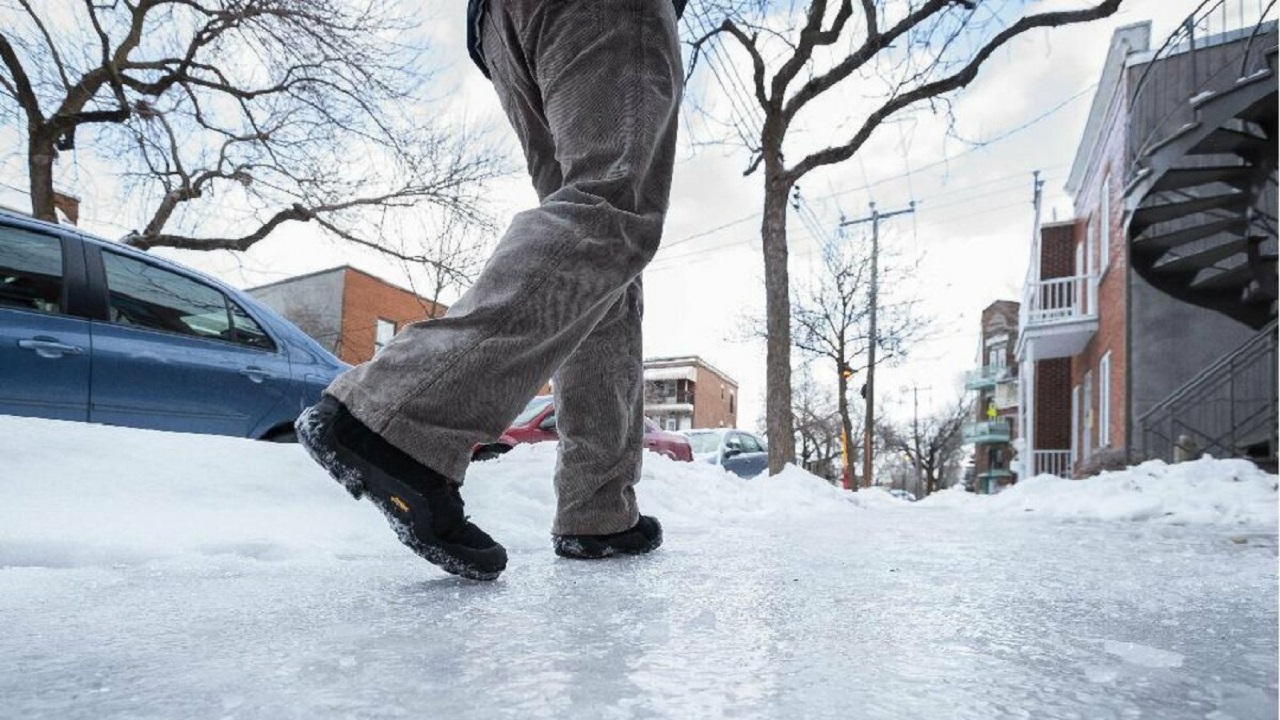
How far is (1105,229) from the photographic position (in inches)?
573

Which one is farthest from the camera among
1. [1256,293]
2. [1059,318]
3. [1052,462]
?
[1052,462]

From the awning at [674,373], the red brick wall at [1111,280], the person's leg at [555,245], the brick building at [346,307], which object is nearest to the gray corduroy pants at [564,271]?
the person's leg at [555,245]

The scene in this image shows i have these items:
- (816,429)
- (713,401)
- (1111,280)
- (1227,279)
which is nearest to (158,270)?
(1227,279)

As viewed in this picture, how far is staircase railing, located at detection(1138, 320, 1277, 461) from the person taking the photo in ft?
28.9

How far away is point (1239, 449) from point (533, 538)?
10196 millimetres

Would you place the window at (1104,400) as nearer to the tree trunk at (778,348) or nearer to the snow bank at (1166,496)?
the tree trunk at (778,348)

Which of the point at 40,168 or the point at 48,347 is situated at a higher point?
the point at 40,168

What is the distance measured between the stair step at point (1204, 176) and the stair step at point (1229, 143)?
0.51 feet

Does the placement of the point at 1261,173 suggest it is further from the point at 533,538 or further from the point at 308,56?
the point at 308,56

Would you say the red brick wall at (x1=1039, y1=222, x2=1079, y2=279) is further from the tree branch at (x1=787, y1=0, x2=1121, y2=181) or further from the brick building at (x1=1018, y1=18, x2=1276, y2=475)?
the tree branch at (x1=787, y1=0, x2=1121, y2=181)

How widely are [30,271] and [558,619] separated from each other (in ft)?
12.3

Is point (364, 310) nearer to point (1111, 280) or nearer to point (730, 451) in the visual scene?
point (730, 451)

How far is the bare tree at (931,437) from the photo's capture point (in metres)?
55.3

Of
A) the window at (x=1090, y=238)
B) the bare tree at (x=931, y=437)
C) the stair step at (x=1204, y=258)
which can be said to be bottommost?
the bare tree at (x=931, y=437)
